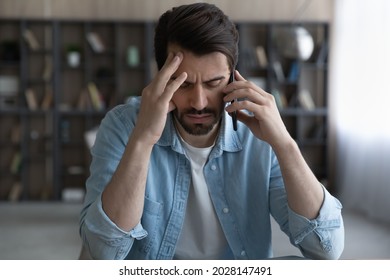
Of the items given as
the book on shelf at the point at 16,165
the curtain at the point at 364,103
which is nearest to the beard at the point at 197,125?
the curtain at the point at 364,103

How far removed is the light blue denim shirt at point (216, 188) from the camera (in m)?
1.05

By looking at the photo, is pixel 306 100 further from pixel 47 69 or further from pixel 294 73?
pixel 47 69

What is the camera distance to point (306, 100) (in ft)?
17.2

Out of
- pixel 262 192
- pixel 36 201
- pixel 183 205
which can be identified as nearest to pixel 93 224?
pixel 183 205

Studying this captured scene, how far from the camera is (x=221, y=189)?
1086mm

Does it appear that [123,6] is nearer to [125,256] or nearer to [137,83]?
[137,83]

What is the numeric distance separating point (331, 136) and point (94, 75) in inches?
94.3

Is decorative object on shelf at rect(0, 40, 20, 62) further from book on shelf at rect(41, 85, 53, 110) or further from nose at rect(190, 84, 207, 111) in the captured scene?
nose at rect(190, 84, 207, 111)

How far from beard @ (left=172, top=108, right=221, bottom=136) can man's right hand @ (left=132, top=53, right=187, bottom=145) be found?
82 mm

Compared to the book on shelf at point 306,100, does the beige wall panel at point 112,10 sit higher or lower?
higher

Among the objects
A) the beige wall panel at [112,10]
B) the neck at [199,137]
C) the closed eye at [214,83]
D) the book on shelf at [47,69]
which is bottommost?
the book on shelf at [47,69]

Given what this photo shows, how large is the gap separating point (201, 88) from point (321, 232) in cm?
34

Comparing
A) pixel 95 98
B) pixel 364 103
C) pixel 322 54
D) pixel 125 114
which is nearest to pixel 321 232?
pixel 125 114

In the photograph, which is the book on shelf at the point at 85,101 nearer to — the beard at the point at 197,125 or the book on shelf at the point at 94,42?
the book on shelf at the point at 94,42
